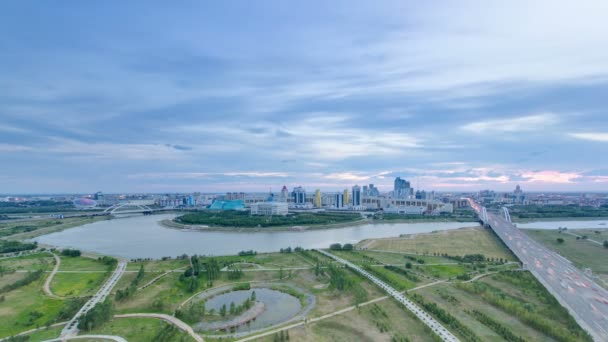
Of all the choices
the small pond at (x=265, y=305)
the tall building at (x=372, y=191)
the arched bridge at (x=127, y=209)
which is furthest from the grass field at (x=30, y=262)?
the tall building at (x=372, y=191)

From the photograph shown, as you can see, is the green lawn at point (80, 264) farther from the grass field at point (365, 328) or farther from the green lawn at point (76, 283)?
the grass field at point (365, 328)

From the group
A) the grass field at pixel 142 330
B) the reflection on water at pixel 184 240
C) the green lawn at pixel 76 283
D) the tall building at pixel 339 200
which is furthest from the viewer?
the tall building at pixel 339 200

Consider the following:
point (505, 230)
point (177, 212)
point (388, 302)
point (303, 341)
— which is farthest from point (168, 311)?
point (177, 212)

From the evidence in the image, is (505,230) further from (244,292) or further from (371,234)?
(244,292)

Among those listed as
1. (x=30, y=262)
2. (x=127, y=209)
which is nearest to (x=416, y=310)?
(x=30, y=262)

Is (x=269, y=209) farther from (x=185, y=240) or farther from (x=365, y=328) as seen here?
(x=365, y=328)
